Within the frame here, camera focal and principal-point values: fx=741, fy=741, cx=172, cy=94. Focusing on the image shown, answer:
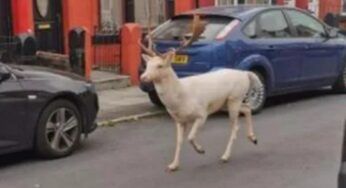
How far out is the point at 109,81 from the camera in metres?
14.6

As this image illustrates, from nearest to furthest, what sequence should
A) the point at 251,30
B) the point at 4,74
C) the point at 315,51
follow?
the point at 4,74 < the point at 251,30 < the point at 315,51

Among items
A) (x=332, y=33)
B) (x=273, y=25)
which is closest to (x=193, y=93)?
(x=273, y=25)

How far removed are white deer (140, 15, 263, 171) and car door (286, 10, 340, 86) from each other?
4426 mm

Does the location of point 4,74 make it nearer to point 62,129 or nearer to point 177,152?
point 62,129

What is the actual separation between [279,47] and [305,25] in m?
1.22

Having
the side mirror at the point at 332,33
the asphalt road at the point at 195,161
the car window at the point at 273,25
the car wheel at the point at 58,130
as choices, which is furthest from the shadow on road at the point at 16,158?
the side mirror at the point at 332,33

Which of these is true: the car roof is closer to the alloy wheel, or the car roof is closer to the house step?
the house step

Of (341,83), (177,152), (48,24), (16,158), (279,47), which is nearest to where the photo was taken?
(177,152)

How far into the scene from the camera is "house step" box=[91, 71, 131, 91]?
14414 mm

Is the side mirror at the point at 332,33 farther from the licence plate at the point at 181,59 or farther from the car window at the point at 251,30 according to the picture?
the licence plate at the point at 181,59

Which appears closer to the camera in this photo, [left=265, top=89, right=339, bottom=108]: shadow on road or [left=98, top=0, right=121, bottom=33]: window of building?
[left=265, top=89, right=339, bottom=108]: shadow on road

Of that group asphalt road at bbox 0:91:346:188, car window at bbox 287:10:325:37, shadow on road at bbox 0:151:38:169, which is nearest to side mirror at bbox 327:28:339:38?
car window at bbox 287:10:325:37

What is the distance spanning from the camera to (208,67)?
442 inches

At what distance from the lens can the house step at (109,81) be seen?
1441 cm
